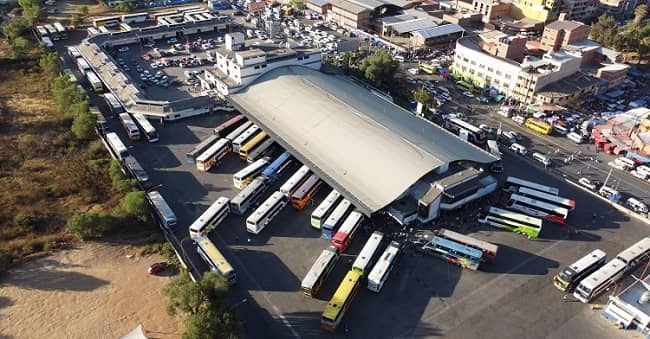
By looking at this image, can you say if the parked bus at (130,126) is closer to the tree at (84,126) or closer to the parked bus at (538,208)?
the tree at (84,126)

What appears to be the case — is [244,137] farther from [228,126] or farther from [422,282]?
[422,282]

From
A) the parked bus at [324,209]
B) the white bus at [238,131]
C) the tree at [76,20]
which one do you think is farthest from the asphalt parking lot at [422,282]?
the tree at [76,20]

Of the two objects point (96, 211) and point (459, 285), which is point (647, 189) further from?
point (96, 211)

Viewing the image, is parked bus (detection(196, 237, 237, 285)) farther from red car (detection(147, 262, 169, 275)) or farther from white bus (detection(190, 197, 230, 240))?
red car (detection(147, 262, 169, 275))

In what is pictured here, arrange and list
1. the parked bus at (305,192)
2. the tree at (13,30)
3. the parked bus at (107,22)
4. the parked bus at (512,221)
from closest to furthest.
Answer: the parked bus at (512,221) < the parked bus at (305,192) < the tree at (13,30) < the parked bus at (107,22)

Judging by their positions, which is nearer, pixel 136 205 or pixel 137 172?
pixel 136 205

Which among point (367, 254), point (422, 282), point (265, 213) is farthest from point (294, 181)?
point (422, 282)
